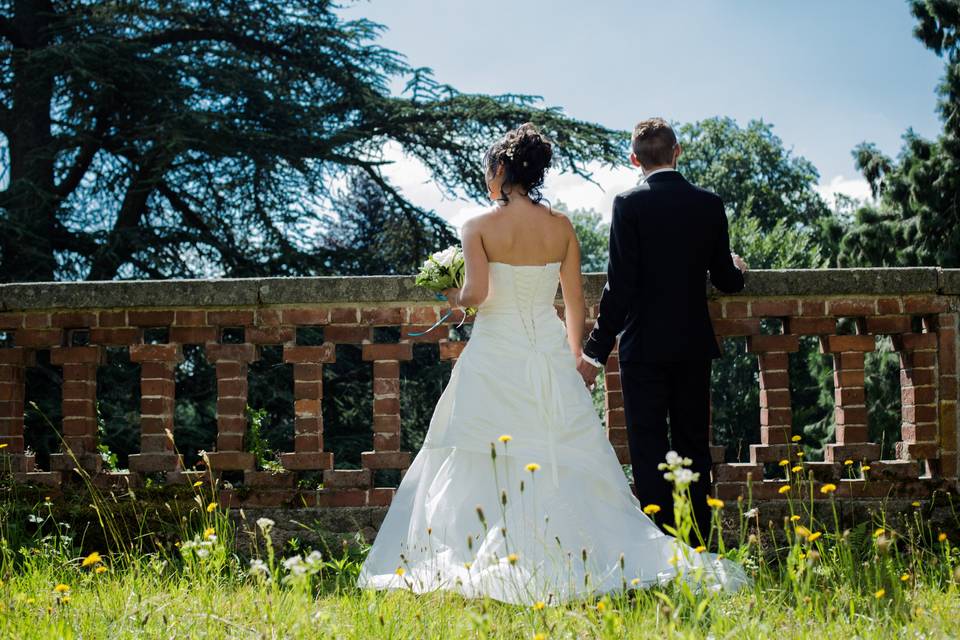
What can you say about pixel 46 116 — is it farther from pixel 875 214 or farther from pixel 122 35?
pixel 875 214

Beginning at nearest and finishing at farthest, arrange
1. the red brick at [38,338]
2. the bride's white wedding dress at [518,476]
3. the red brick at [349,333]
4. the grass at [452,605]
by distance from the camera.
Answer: the grass at [452,605], the bride's white wedding dress at [518,476], the red brick at [349,333], the red brick at [38,338]

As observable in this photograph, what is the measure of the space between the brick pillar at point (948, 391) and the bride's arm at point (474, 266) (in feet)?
7.61

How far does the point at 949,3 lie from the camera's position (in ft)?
43.1

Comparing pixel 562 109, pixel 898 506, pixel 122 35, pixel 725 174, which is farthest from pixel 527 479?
pixel 725 174

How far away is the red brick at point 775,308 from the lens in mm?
4438

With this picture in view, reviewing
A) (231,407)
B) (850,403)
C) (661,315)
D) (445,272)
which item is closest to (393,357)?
(445,272)

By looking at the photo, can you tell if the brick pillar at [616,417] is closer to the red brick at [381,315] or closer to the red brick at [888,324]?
the red brick at [381,315]

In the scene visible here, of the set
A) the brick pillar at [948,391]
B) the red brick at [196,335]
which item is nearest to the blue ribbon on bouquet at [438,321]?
the red brick at [196,335]

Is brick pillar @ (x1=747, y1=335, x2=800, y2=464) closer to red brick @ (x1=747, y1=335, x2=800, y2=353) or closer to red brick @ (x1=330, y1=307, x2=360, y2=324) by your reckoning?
red brick @ (x1=747, y1=335, x2=800, y2=353)

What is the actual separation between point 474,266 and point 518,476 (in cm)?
89

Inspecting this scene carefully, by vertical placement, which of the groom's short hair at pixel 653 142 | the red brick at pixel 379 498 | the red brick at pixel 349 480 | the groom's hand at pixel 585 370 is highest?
the groom's short hair at pixel 653 142

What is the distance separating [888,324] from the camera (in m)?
4.45

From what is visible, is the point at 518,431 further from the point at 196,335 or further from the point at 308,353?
the point at 196,335

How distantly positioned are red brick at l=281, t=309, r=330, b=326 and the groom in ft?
4.57
